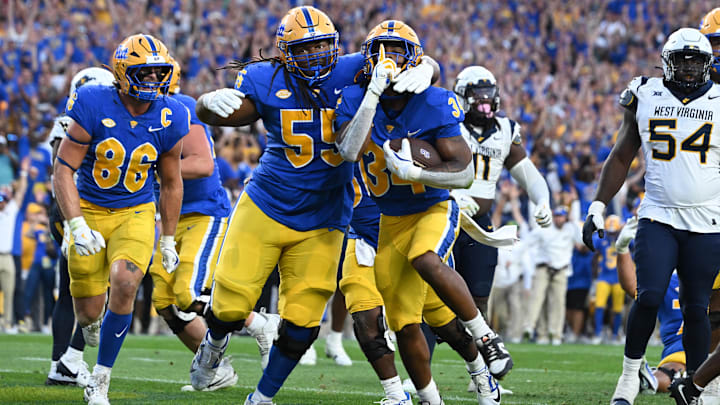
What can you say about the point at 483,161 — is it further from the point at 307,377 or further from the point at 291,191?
the point at 307,377

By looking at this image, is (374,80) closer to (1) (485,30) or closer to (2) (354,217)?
(2) (354,217)

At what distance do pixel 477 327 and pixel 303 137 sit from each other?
1.32m

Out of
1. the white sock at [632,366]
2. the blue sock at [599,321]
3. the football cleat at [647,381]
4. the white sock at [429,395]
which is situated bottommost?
the blue sock at [599,321]

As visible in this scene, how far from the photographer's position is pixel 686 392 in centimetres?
519

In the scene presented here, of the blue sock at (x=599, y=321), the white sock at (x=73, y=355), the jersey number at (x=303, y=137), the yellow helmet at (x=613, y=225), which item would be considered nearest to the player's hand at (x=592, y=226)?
the jersey number at (x=303, y=137)

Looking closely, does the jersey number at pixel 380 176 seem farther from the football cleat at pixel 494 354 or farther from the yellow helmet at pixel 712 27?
the yellow helmet at pixel 712 27

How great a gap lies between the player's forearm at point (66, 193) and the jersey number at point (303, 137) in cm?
125

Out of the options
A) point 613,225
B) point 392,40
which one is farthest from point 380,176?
point 613,225

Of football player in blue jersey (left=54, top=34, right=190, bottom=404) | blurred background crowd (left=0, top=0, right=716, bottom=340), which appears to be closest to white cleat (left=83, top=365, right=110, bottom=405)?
football player in blue jersey (left=54, top=34, right=190, bottom=404)

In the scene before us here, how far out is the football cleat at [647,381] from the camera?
21.6 ft

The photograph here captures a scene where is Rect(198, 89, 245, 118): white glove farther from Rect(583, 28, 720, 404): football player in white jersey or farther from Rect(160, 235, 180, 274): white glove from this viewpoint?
Rect(583, 28, 720, 404): football player in white jersey

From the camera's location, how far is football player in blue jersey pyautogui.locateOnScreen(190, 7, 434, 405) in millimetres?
5070

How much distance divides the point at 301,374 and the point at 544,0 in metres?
16.4

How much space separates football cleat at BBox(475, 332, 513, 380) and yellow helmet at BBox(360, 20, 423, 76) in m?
1.48
